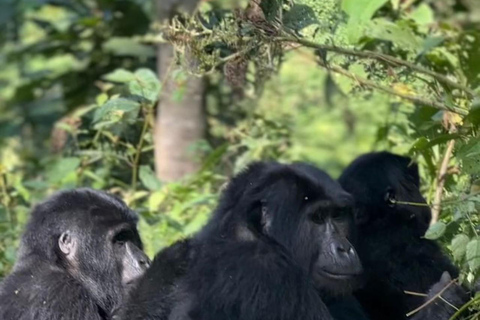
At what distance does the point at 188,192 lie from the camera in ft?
23.9

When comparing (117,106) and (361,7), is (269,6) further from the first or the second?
(117,106)

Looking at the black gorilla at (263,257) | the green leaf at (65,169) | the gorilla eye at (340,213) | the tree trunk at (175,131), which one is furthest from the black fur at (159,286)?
the tree trunk at (175,131)

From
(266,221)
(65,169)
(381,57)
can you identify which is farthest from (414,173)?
(65,169)

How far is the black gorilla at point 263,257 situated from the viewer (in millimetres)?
4348

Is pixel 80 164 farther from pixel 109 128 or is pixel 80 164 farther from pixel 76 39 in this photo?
pixel 76 39

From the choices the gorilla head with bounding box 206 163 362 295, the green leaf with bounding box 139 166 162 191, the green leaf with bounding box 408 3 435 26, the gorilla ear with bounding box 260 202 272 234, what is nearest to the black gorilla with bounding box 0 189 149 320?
the gorilla head with bounding box 206 163 362 295

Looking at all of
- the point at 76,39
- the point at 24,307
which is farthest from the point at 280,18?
the point at 76,39

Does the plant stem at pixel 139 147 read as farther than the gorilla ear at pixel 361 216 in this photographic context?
Yes

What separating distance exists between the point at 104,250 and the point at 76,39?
17.7 ft

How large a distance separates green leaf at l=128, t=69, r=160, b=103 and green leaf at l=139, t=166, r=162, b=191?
0.85 m

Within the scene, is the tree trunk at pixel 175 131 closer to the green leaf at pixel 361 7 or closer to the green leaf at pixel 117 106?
the green leaf at pixel 117 106

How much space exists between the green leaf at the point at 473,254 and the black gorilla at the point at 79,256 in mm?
1691

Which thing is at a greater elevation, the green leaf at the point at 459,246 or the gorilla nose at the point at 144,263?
the green leaf at the point at 459,246

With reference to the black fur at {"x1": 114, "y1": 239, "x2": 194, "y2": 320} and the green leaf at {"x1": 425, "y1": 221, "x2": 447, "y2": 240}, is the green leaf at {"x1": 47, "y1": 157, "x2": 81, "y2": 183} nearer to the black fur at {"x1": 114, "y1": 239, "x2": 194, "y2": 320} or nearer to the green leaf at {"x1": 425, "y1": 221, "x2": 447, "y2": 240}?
the black fur at {"x1": 114, "y1": 239, "x2": 194, "y2": 320}
